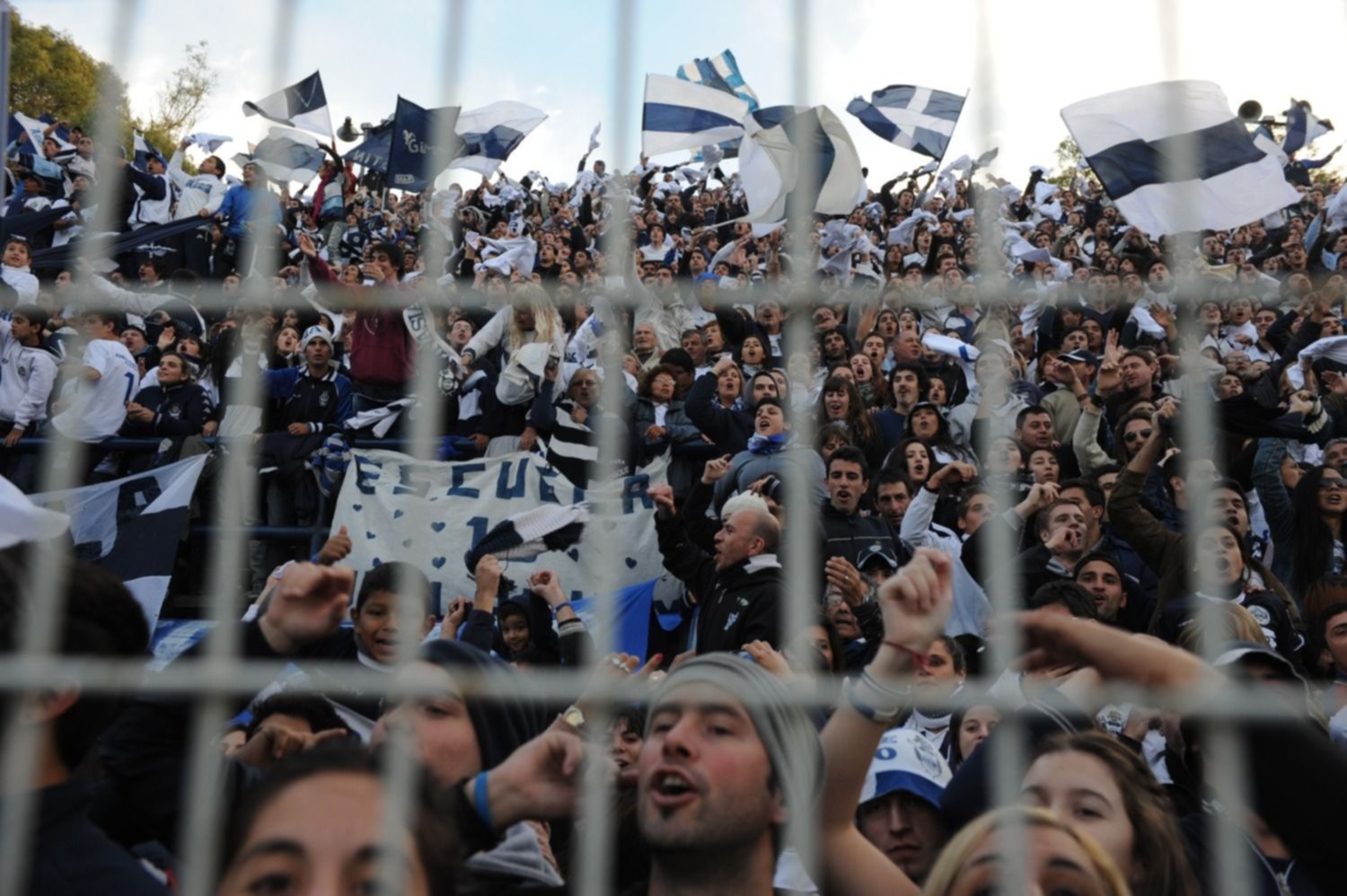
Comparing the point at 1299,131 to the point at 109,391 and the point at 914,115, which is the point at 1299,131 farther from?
the point at 109,391

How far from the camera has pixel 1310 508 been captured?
5.31 meters

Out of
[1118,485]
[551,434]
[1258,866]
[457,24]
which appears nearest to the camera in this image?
[457,24]

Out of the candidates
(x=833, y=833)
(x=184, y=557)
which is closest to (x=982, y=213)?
(x=833, y=833)

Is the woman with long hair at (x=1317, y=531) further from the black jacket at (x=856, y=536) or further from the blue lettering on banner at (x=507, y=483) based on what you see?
the blue lettering on banner at (x=507, y=483)

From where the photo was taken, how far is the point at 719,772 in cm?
160

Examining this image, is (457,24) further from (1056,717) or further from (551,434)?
(551,434)

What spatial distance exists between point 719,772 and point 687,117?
13.1 feet

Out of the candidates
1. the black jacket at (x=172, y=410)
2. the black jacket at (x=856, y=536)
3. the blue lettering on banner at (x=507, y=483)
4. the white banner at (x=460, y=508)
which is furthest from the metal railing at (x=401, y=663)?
the black jacket at (x=172, y=410)

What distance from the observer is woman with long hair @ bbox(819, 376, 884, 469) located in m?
5.85

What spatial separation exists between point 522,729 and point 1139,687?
2.70 ft

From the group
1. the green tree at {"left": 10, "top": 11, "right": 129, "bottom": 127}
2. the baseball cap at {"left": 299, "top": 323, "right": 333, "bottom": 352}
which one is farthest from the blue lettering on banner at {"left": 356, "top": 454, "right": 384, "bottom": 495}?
the green tree at {"left": 10, "top": 11, "right": 129, "bottom": 127}

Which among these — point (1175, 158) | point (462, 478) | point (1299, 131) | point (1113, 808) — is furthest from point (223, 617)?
point (1299, 131)

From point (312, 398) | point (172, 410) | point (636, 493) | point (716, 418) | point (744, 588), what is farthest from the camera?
point (172, 410)

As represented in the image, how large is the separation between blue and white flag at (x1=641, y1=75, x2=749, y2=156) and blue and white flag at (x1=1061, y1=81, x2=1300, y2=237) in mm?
2723
